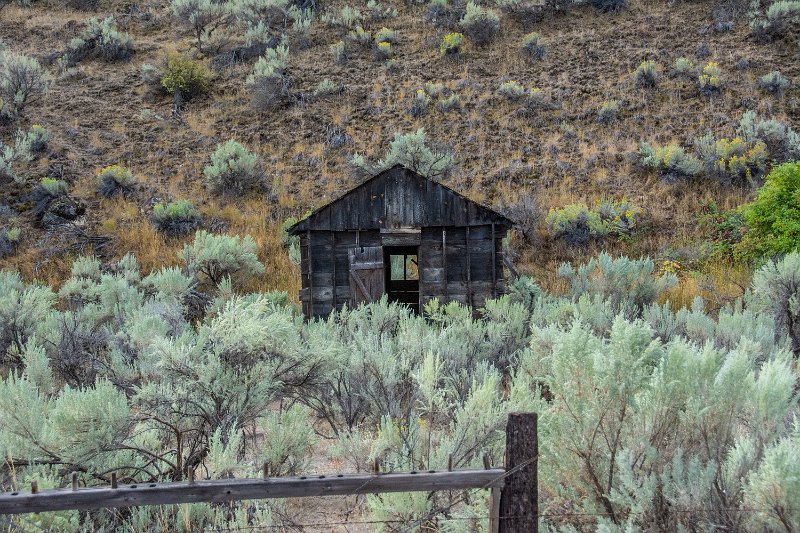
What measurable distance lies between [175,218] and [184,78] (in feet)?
27.2

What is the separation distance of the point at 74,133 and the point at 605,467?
23.3 meters

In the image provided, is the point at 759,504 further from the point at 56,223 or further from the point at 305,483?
the point at 56,223

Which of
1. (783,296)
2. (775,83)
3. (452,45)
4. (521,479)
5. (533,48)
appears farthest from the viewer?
(452,45)

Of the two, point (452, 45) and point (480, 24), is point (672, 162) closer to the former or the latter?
point (452, 45)

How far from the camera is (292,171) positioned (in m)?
20.6

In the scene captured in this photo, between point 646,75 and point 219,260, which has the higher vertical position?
point 646,75

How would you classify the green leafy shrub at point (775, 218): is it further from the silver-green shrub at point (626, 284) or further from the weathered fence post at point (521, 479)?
the weathered fence post at point (521, 479)

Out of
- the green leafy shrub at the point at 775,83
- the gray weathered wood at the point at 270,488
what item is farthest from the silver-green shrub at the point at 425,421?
the green leafy shrub at the point at 775,83

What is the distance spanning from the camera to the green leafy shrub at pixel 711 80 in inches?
834

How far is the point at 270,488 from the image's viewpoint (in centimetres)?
310

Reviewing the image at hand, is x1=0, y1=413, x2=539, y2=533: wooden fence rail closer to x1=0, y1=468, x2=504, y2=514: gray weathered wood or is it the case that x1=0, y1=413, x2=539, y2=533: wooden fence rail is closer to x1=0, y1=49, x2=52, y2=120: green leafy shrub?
x1=0, y1=468, x2=504, y2=514: gray weathered wood

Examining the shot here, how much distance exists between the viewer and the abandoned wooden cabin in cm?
1162

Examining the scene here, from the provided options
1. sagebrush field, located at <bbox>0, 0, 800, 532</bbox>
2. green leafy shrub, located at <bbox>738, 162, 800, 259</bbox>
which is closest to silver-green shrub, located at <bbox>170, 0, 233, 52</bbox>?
sagebrush field, located at <bbox>0, 0, 800, 532</bbox>

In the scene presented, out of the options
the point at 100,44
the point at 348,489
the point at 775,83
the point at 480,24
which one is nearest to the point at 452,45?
the point at 480,24
